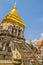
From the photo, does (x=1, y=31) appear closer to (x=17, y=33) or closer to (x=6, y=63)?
(x=17, y=33)

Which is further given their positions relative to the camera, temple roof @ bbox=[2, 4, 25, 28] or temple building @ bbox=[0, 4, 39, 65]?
temple roof @ bbox=[2, 4, 25, 28]

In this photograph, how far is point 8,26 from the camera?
37344 millimetres

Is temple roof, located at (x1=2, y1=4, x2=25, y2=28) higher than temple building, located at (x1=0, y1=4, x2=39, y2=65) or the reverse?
higher

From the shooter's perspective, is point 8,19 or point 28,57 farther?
point 8,19

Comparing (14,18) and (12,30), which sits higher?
(14,18)

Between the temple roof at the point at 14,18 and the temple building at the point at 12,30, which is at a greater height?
the temple roof at the point at 14,18

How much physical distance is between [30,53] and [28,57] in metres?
2.01

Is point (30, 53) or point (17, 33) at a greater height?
point (17, 33)

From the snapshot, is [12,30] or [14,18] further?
[14,18]

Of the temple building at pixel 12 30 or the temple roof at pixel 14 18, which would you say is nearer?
the temple building at pixel 12 30

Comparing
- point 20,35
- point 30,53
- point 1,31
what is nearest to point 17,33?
point 20,35

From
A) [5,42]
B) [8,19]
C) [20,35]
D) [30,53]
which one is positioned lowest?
[30,53]

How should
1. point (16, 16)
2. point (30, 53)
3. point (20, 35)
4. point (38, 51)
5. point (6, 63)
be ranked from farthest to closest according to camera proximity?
point (16, 16), point (20, 35), point (38, 51), point (30, 53), point (6, 63)

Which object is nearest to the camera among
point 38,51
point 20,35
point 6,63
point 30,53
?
point 6,63
